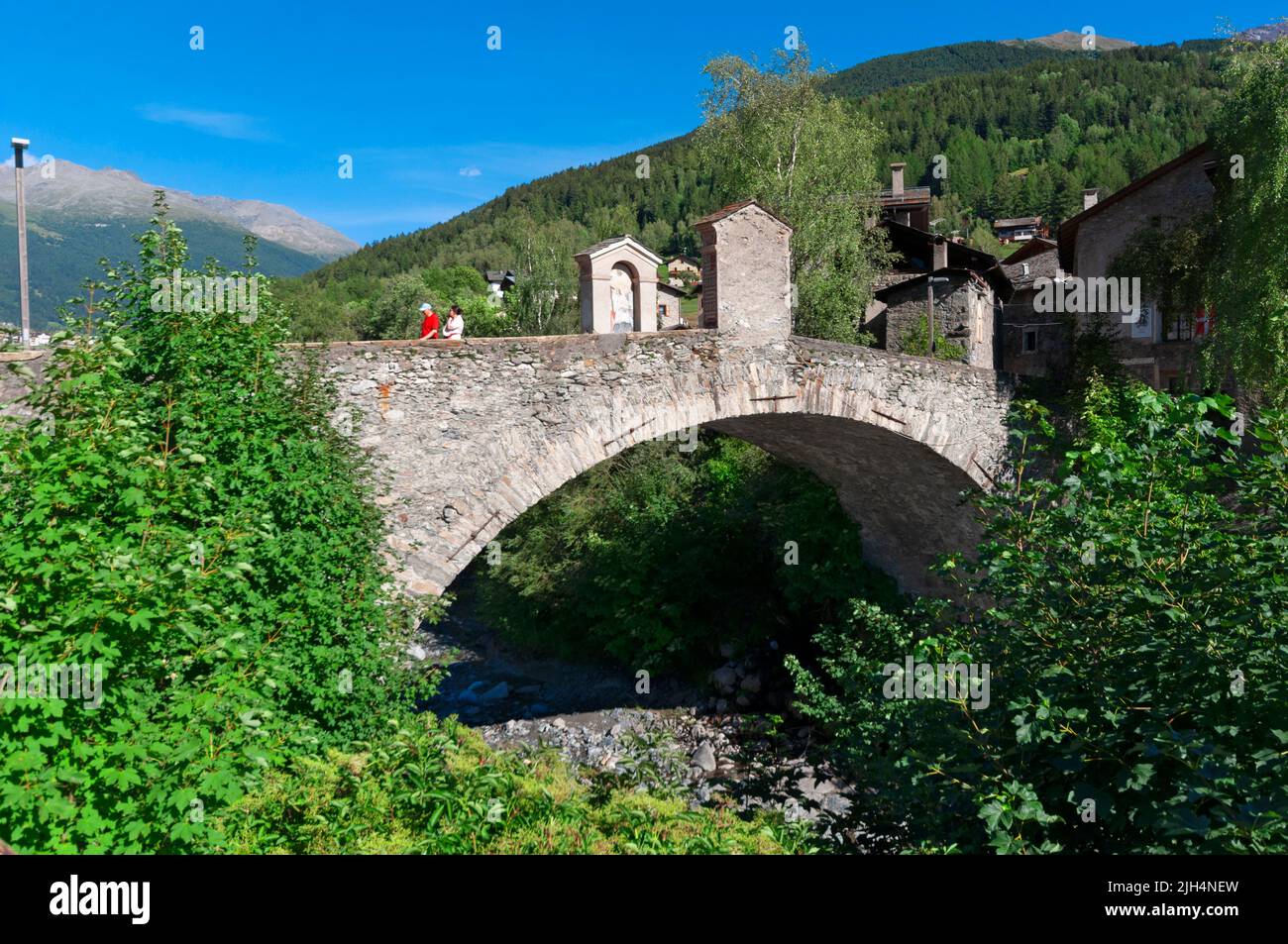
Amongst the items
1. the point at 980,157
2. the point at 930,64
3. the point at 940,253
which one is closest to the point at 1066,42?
the point at 930,64

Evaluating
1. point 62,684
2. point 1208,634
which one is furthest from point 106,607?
point 1208,634

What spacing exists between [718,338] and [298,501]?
4.83 meters

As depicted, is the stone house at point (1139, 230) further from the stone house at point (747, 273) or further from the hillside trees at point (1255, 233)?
the stone house at point (747, 273)

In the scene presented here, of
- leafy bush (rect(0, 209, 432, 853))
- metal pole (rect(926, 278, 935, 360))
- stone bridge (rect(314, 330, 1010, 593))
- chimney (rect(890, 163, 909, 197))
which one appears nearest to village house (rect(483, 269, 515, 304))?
chimney (rect(890, 163, 909, 197))

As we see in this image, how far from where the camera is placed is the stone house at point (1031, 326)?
558 inches

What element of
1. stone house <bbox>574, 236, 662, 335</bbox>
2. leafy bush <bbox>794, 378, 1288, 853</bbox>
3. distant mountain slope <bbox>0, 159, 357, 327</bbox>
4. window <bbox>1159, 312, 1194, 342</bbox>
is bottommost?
leafy bush <bbox>794, 378, 1288, 853</bbox>

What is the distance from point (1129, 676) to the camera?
4.49 m

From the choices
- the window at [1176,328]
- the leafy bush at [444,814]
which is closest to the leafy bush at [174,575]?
the leafy bush at [444,814]

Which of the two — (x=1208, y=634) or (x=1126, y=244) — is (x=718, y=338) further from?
(x=1126, y=244)

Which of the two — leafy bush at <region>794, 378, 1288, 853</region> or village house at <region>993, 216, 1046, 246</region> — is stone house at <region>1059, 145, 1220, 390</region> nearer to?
leafy bush at <region>794, 378, 1288, 853</region>

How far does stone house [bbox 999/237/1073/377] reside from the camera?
46.5ft

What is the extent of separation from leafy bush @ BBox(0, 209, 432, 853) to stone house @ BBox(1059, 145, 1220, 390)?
1347 cm

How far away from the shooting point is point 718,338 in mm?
10164

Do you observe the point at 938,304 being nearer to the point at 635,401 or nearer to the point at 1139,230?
the point at 1139,230
